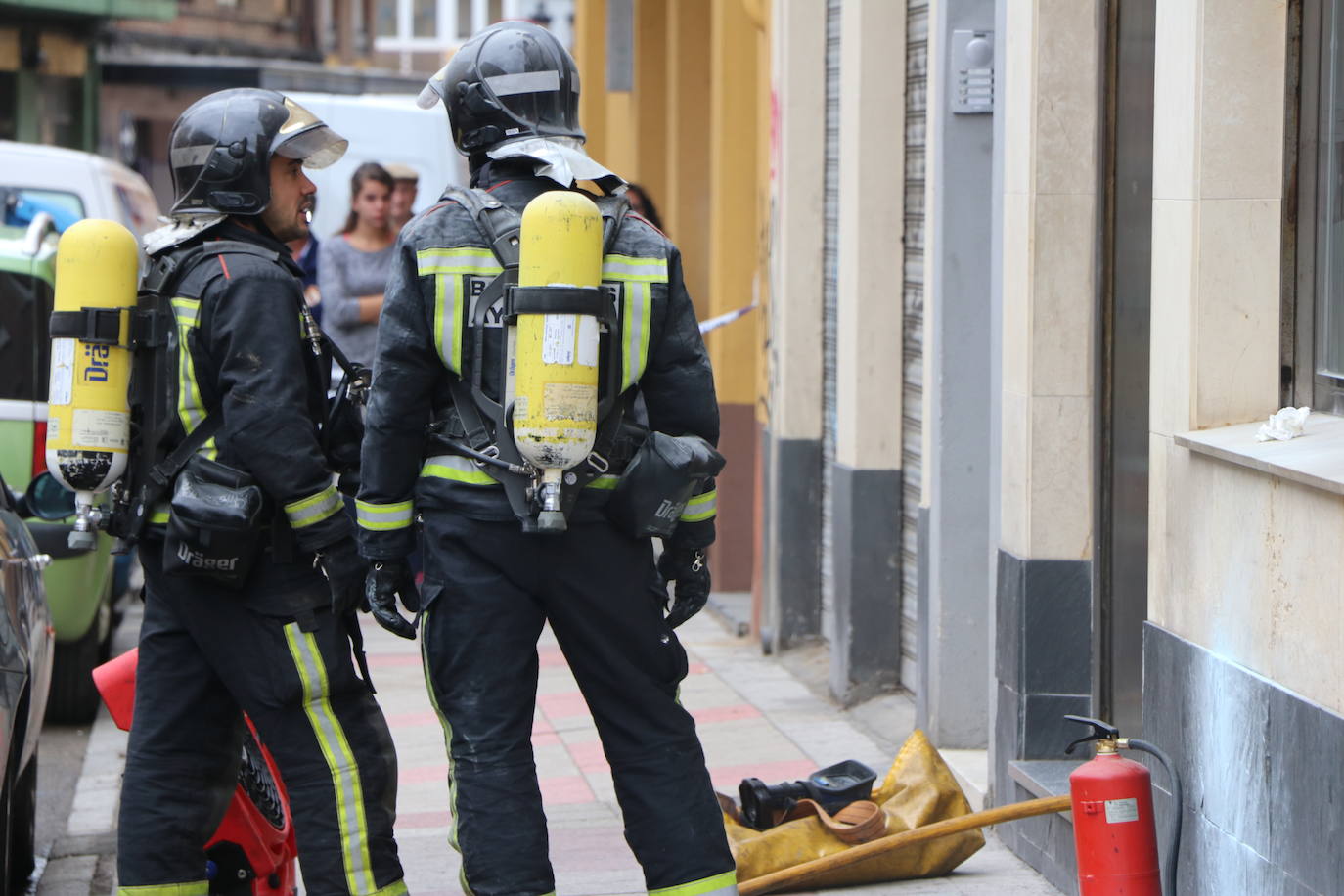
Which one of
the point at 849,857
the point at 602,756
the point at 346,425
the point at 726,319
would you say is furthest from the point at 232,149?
the point at 726,319

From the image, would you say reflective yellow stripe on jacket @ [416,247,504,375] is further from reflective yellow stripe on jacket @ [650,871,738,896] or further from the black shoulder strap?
reflective yellow stripe on jacket @ [650,871,738,896]

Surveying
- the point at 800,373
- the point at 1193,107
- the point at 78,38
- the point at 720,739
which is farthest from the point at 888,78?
the point at 78,38

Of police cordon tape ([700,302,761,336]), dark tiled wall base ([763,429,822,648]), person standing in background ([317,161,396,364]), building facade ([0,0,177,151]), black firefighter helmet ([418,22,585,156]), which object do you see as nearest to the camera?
black firefighter helmet ([418,22,585,156])

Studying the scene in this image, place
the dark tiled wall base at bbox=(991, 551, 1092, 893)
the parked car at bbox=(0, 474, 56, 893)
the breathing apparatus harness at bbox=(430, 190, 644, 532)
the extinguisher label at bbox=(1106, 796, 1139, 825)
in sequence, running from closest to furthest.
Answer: the breathing apparatus harness at bbox=(430, 190, 644, 532) → the extinguisher label at bbox=(1106, 796, 1139, 825) → the parked car at bbox=(0, 474, 56, 893) → the dark tiled wall base at bbox=(991, 551, 1092, 893)

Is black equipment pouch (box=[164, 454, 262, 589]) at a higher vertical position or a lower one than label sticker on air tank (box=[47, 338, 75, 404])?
lower

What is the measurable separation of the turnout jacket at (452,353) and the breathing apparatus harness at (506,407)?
1cm

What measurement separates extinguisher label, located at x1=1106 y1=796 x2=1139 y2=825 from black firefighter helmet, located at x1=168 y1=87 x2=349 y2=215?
7.36ft

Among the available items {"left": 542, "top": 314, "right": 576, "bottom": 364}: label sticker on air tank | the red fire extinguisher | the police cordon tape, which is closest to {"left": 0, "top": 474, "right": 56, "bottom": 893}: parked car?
{"left": 542, "top": 314, "right": 576, "bottom": 364}: label sticker on air tank

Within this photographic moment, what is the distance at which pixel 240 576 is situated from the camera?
4.42m

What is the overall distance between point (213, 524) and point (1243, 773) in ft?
7.09

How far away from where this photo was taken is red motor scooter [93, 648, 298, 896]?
4777mm

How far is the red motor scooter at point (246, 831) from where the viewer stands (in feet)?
15.7

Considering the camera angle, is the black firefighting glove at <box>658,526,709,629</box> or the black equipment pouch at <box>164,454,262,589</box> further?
the black firefighting glove at <box>658,526,709,629</box>

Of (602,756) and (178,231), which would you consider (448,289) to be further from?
(602,756)
